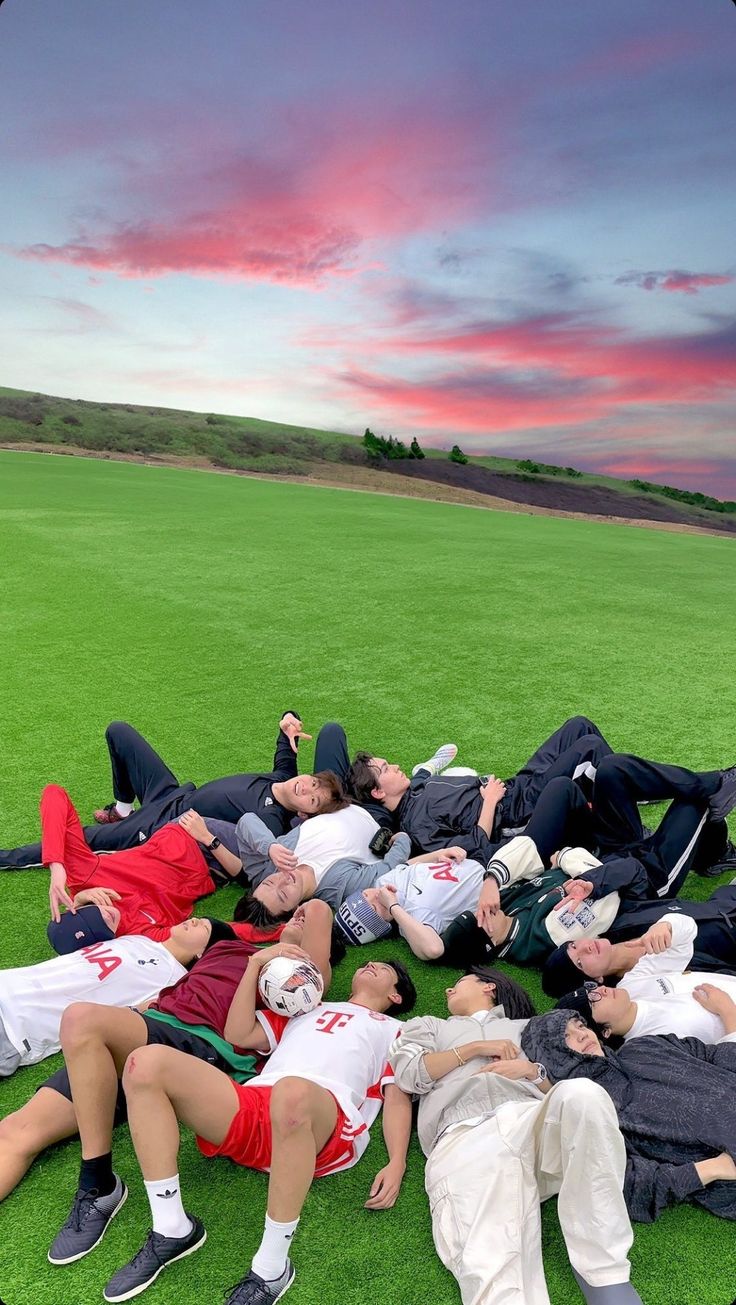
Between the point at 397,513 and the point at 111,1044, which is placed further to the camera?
the point at 397,513

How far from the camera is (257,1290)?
2.07 meters

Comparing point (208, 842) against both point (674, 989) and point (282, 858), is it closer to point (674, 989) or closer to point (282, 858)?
point (282, 858)

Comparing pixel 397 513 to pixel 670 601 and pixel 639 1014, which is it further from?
pixel 639 1014

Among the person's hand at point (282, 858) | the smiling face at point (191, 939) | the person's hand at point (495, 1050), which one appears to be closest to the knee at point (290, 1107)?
the person's hand at point (495, 1050)

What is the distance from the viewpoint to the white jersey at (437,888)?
11.7 ft

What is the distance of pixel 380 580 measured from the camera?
10602 mm

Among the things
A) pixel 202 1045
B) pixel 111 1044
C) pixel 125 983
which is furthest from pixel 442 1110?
pixel 125 983

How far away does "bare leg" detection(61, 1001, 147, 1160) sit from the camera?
2.33 meters

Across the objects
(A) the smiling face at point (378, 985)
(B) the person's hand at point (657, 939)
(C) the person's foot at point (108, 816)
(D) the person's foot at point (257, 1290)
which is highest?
(B) the person's hand at point (657, 939)

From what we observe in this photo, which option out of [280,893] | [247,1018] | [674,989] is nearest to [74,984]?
[247,1018]

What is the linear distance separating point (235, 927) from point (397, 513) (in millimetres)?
15961

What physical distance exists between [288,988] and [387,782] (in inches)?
64.5

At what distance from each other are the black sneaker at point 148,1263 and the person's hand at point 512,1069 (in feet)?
3.05

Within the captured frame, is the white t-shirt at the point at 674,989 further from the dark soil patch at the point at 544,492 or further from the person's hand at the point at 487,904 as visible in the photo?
the dark soil patch at the point at 544,492
